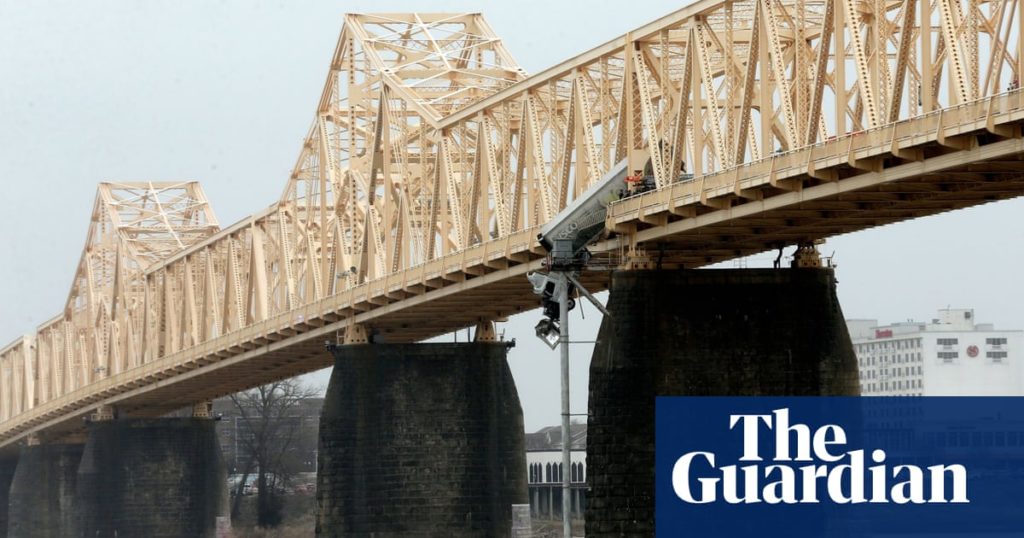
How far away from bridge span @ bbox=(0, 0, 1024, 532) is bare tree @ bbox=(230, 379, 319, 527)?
1201 inches

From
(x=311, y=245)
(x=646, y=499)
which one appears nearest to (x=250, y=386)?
(x=311, y=245)

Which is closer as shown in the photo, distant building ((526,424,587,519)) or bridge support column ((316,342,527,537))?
bridge support column ((316,342,527,537))

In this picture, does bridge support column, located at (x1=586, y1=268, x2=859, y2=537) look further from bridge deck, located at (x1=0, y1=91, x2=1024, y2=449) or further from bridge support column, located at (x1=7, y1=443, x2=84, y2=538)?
bridge support column, located at (x1=7, y1=443, x2=84, y2=538)

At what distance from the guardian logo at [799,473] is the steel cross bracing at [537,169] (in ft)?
17.7

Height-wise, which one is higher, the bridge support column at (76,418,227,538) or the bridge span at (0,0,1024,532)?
the bridge span at (0,0,1024,532)

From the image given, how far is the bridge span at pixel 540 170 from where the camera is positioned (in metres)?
50.2

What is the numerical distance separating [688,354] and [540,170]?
12.7 metres

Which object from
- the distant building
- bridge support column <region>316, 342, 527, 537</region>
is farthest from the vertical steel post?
the distant building

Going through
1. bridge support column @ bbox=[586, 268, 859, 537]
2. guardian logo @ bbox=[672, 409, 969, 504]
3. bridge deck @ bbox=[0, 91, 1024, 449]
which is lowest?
guardian logo @ bbox=[672, 409, 969, 504]

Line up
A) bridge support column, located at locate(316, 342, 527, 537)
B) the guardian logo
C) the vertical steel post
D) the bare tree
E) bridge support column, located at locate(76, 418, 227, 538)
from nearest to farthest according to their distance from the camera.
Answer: the guardian logo < the vertical steel post < bridge support column, located at locate(316, 342, 527, 537) < bridge support column, located at locate(76, 418, 227, 538) < the bare tree

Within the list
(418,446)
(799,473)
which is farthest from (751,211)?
(418,446)

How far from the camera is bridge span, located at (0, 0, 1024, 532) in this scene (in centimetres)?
5019

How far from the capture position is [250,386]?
393 feet

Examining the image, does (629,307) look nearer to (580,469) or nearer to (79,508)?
(79,508)
